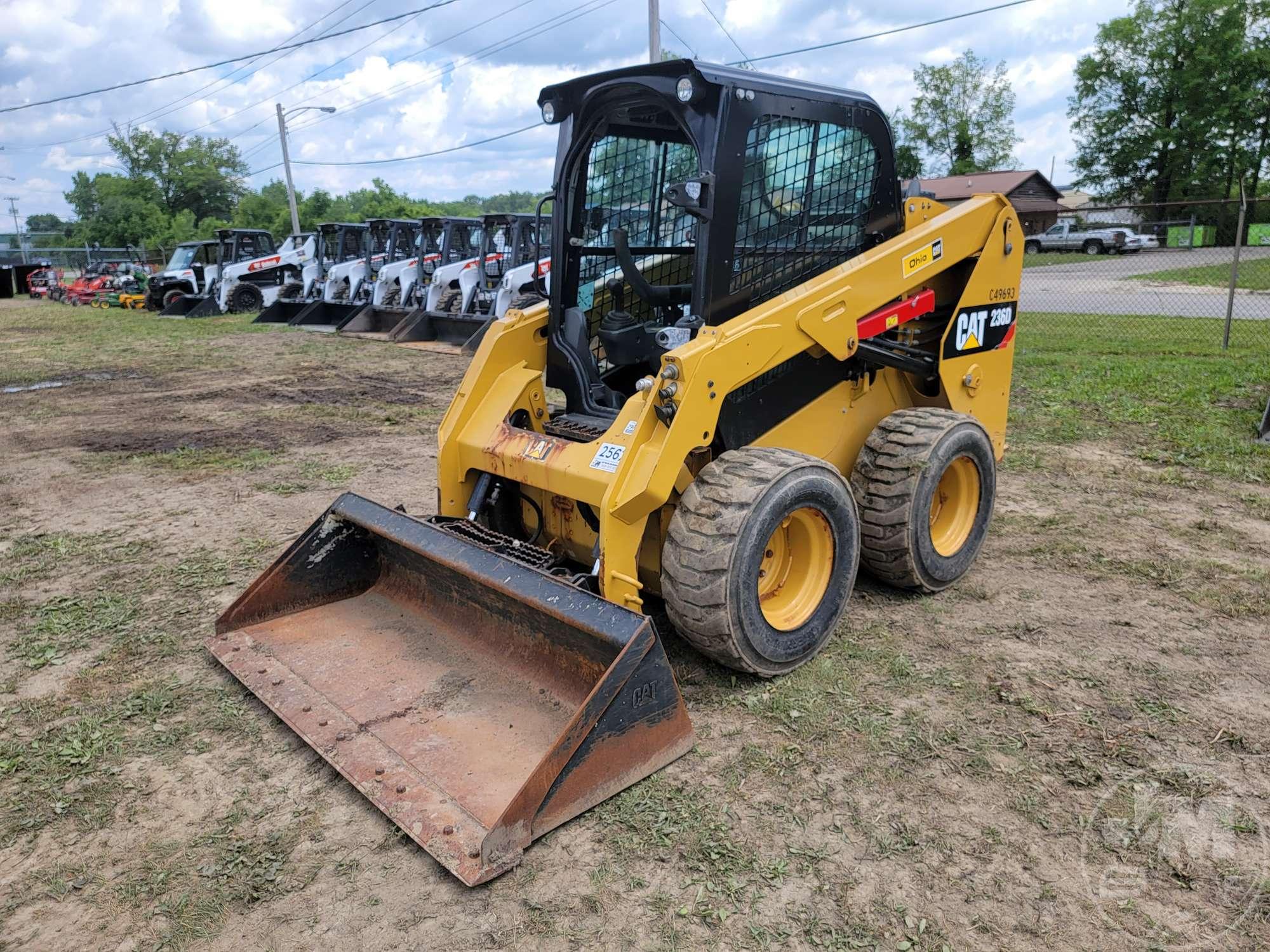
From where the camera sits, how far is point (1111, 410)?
8.44m

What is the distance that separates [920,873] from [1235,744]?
144 cm

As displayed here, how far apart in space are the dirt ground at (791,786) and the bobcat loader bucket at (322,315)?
14651 mm

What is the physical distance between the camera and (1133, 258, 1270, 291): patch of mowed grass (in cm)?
1997

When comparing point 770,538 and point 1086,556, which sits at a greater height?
point 770,538

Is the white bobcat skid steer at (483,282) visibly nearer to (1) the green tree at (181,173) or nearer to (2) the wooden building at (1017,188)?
(2) the wooden building at (1017,188)

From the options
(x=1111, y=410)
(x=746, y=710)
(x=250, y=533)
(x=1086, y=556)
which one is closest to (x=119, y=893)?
(x=746, y=710)

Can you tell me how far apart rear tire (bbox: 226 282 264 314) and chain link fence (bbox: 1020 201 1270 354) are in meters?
17.9

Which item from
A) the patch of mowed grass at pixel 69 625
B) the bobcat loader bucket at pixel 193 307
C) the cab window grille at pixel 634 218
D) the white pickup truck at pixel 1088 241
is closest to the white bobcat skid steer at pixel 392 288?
the bobcat loader bucket at pixel 193 307

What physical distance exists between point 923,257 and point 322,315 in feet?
58.0

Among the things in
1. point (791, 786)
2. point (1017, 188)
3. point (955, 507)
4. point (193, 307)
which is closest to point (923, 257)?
point (955, 507)

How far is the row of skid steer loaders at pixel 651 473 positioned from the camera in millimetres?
3189

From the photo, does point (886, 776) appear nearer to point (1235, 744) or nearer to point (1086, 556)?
point (1235, 744)

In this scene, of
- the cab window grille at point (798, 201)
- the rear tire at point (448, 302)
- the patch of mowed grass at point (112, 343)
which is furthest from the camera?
the rear tire at point (448, 302)

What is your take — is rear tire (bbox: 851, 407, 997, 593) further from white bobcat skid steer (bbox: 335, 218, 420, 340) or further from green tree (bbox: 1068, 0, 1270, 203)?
green tree (bbox: 1068, 0, 1270, 203)
